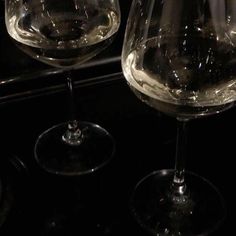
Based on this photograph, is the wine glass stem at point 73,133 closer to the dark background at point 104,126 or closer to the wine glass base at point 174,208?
the dark background at point 104,126

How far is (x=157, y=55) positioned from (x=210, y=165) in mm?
153

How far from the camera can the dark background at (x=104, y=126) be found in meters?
0.51

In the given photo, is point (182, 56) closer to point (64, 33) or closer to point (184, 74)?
point (184, 74)

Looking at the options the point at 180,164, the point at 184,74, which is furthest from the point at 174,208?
the point at 184,74

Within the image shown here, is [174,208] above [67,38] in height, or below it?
below

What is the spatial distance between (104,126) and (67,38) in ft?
0.40

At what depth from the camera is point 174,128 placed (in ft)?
2.05

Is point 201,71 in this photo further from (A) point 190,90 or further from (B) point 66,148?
(B) point 66,148

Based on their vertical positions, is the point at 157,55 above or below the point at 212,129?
above

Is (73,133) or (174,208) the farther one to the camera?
(73,133)

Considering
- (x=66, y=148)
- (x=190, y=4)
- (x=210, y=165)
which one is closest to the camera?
(x=190, y=4)

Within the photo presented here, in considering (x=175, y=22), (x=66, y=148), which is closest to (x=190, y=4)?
(x=175, y=22)

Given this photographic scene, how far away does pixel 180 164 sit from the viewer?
551mm

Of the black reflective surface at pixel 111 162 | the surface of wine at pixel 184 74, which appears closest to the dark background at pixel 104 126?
the black reflective surface at pixel 111 162
